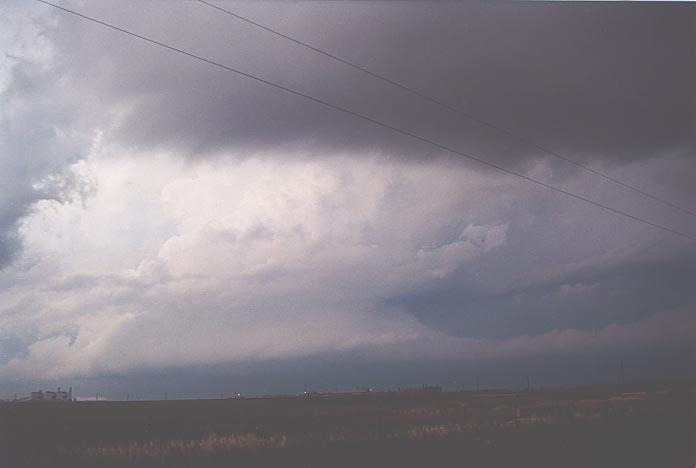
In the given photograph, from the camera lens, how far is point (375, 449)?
74.6ft

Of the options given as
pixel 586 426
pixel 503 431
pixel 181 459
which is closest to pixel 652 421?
pixel 586 426

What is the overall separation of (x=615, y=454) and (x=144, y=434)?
29.1m

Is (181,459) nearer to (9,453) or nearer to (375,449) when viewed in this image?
(375,449)

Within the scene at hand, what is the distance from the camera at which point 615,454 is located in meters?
19.3

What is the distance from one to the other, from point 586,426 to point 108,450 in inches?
912

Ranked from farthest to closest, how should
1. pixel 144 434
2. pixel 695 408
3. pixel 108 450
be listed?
pixel 695 408 < pixel 144 434 < pixel 108 450

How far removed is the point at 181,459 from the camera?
72.1ft

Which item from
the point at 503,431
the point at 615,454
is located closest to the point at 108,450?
the point at 503,431

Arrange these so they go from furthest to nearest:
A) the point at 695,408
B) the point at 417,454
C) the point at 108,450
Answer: the point at 695,408 → the point at 108,450 → the point at 417,454

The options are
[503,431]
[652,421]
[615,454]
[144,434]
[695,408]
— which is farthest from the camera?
[695,408]

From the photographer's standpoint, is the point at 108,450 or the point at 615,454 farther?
the point at 108,450

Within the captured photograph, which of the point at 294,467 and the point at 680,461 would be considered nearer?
the point at 680,461

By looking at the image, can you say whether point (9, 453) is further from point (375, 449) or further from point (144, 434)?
point (375, 449)

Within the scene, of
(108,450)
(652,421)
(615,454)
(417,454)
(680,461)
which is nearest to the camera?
(680,461)
